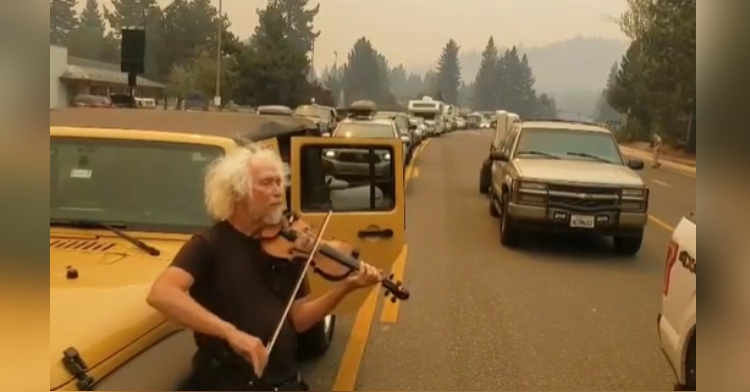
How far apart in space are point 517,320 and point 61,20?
3.99 meters

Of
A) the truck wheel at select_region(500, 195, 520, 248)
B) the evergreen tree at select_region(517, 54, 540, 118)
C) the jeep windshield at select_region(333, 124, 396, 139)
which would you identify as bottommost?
the truck wheel at select_region(500, 195, 520, 248)

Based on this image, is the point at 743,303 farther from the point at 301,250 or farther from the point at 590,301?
the point at 590,301

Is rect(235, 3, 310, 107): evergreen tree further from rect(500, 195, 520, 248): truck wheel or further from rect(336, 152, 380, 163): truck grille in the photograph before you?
rect(500, 195, 520, 248): truck wheel

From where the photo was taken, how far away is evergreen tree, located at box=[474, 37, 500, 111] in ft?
11.4

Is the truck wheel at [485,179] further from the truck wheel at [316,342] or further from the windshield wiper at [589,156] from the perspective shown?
the truck wheel at [316,342]

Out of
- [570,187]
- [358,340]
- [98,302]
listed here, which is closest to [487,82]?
[98,302]

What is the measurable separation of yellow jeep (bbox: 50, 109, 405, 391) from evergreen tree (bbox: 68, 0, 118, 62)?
0.23 m

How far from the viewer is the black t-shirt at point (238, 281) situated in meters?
2.48

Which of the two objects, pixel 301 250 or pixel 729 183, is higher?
pixel 729 183

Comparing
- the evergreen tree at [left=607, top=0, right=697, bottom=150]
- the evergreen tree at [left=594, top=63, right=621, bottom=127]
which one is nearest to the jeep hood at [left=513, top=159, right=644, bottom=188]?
the evergreen tree at [left=607, top=0, right=697, bottom=150]

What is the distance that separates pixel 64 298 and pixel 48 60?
2.24ft

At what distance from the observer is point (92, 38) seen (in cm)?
325

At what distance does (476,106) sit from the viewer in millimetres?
4195

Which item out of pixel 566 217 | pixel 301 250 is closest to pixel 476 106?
pixel 301 250
